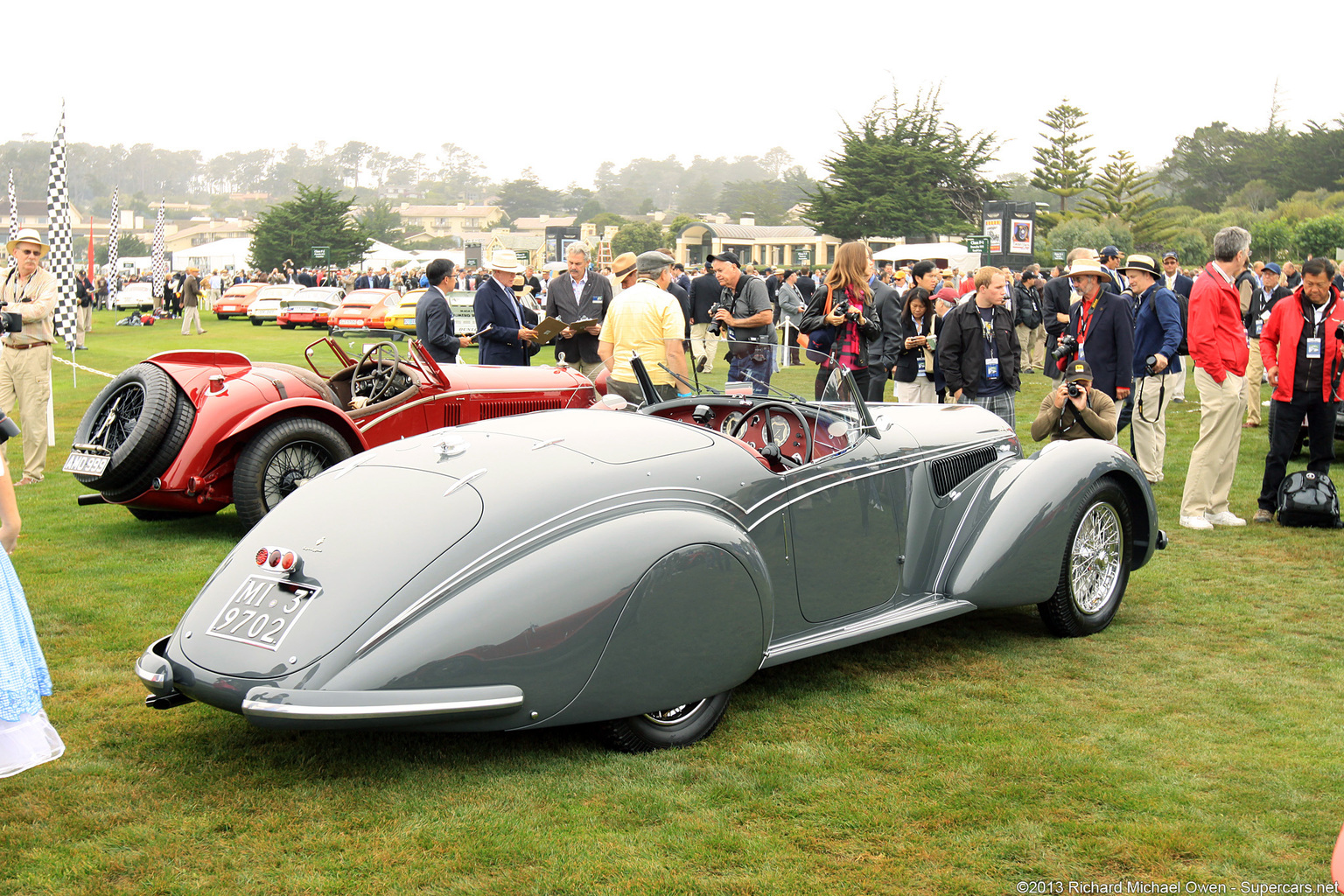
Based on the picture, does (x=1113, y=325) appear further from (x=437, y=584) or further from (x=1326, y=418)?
(x=437, y=584)

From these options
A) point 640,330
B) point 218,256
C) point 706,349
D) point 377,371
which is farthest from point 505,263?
point 218,256

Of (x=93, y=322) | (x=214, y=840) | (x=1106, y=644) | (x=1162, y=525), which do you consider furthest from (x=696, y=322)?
(x=93, y=322)

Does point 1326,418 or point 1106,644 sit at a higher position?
point 1326,418

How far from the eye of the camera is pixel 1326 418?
784 cm

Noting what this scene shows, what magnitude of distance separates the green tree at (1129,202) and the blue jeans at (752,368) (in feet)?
221

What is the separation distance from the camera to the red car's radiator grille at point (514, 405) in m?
8.51

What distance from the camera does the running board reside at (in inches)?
174

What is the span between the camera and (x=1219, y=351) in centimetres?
773

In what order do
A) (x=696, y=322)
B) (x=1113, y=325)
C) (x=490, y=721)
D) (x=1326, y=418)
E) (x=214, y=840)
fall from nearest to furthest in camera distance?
1. (x=214, y=840)
2. (x=490, y=721)
3. (x=1326, y=418)
4. (x=1113, y=325)
5. (x=696, y=322)

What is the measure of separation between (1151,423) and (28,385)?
9.35 meters

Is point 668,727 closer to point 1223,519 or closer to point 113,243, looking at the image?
point 1223,519

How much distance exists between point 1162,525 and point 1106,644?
294cm

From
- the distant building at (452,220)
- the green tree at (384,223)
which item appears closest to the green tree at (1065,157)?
the green tree at (384,223)

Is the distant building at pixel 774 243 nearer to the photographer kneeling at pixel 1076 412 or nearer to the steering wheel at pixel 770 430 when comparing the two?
the photographer kneeling at pixel 1076 412
